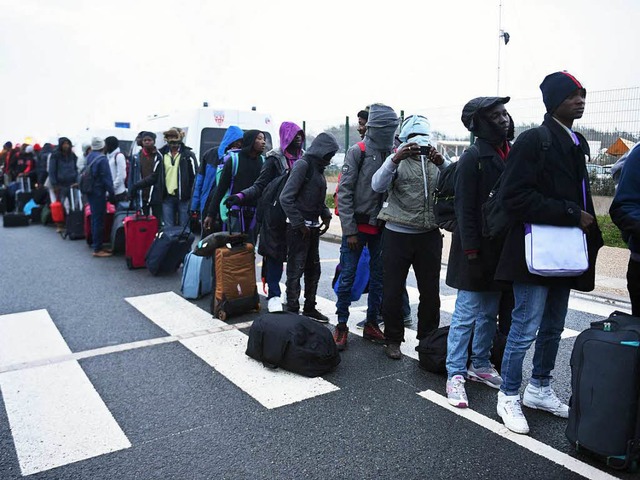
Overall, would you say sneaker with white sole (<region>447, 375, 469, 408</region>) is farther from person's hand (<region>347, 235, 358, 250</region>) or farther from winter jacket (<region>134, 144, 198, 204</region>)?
winter jacket (<region>134, 144, 198, 204</region>)

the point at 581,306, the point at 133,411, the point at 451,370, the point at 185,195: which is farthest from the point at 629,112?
the point at 133,411

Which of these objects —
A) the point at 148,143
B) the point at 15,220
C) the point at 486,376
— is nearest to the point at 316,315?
the point at 486,376

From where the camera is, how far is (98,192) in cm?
948

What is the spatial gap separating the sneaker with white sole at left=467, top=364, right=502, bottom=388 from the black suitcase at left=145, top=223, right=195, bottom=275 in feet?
15.7

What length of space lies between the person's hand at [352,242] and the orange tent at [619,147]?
8.26 meters

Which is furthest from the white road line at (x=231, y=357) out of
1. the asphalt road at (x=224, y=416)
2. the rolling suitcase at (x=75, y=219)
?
the rolling suitcase at (x=75, y=219)

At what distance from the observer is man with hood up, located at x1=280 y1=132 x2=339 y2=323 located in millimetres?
5199

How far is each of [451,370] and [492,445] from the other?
0.76m

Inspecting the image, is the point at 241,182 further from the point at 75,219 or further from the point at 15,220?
the point at 15,220

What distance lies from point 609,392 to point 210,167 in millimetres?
5109

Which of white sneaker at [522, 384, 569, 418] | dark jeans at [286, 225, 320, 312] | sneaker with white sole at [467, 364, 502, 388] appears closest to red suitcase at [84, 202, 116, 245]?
dark jeans at [286, 225, 320, 312]

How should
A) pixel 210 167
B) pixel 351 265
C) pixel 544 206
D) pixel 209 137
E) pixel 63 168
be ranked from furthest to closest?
pixel 63 168 → pixel 209 137 → pixel 210 167 → pixel 351 265 → pixel 544 206

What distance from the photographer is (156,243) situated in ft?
26.2

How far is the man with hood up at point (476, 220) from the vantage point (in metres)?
3.59
